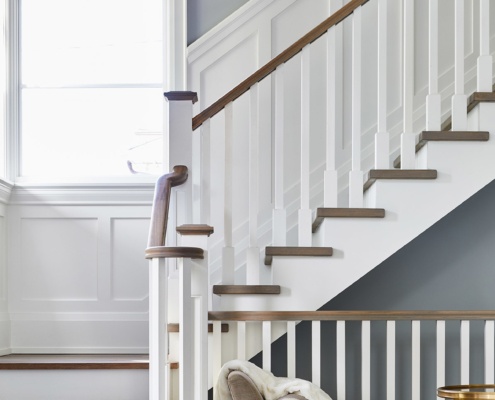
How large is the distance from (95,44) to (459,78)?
2089 millimetres

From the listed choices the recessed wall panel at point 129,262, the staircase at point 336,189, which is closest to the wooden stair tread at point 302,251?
the staircase at point 336,189

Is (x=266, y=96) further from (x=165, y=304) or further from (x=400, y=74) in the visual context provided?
(x=165, y=304)

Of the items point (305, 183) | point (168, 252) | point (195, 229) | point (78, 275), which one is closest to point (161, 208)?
point (168, 252)

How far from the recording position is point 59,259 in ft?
15.2

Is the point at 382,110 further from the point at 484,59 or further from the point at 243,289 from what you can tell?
the point at 243,289

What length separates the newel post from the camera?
3629 millimetres

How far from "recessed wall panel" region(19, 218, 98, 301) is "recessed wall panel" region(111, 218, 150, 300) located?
0.11m

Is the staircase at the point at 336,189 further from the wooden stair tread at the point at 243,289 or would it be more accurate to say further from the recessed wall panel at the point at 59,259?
the recessed wall panel at the point at 59,259

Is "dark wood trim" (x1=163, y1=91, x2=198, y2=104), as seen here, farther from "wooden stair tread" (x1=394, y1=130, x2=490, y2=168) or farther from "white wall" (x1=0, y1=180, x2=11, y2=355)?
"white wall" (x1=0, y1=180, x2=11, y2=355)

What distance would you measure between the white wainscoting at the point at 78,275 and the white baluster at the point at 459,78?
1.73 meters

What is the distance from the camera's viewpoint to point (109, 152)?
15.6ft

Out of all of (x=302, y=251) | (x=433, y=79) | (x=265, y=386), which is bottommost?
(x=265, y=386)

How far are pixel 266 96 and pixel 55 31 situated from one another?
4.15 ft

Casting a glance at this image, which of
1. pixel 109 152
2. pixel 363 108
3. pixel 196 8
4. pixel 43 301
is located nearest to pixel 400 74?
Answer: pixel 363 108
